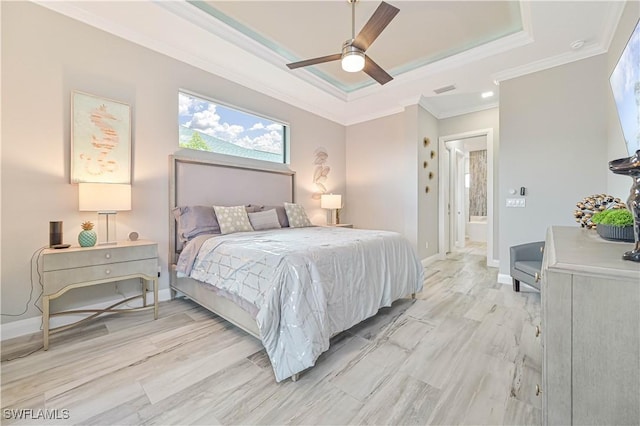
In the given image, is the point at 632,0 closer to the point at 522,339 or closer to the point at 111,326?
the point at 522,339

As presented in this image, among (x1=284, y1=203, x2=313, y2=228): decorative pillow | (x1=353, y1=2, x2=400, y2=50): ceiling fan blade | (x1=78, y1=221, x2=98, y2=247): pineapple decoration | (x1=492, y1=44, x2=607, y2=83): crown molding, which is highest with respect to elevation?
(x1=492, y1=44, x2=607, y2=83): crown molding

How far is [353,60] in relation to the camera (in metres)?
2.29

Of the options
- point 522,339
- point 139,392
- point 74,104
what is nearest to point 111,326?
point 139,392

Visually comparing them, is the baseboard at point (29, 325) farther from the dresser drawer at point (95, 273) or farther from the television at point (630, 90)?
the television at point (630, 90)

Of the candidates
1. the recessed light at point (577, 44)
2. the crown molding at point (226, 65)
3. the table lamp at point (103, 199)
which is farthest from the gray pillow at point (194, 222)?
the recessed light at point (577, 44)

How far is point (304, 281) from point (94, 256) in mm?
1847

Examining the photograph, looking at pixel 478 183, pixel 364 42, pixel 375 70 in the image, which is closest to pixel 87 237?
pixel 364 42

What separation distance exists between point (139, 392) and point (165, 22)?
125 inches

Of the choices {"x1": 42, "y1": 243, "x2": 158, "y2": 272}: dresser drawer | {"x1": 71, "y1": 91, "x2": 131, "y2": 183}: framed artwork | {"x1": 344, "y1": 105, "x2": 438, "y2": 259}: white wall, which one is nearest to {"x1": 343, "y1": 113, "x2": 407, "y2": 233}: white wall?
{"x1": 344, "y1": 105, "x2": 438, "y2": 259}: white wall

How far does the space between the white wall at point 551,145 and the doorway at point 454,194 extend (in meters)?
1.08

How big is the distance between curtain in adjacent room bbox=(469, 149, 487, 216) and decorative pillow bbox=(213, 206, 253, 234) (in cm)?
752

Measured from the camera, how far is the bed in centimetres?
168

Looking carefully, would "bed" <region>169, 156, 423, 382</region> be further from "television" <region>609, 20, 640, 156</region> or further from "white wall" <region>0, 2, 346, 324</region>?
"television" <region>609, 20, 640, 156</region>

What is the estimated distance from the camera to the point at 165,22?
8.52 feet
